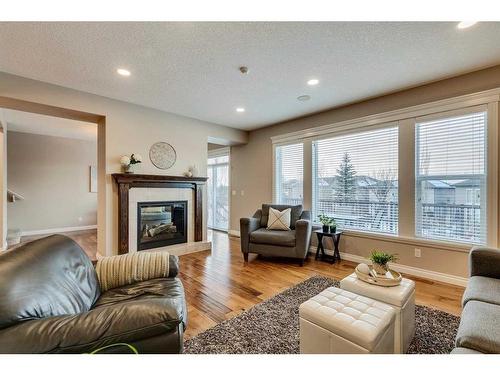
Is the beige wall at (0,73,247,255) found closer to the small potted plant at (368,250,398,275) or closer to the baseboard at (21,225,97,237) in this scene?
the small potted plant at (368,250,398,275)

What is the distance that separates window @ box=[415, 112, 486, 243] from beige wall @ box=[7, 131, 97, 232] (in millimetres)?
7612

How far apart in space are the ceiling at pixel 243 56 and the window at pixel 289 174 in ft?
4.36

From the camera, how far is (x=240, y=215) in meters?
5.49

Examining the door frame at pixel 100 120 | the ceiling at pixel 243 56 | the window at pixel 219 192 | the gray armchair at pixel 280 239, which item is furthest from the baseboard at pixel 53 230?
the gray armchair at pixel 280 239

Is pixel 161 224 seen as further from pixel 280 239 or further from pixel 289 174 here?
pixel 289 174

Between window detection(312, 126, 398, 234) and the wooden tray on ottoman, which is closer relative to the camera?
the wooden tray on ottoman

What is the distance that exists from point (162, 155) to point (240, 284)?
98.9 inches

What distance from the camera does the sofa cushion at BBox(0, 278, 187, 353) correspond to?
2.52ft

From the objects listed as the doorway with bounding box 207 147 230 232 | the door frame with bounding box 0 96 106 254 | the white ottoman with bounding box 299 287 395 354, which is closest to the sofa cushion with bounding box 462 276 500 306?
the white ottoman with bounding box 299 287 395 354

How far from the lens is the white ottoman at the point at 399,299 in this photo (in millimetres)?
1422

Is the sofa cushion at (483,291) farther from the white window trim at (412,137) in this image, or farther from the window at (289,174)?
the window at (289,174)

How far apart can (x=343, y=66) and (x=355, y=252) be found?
266 centimetres

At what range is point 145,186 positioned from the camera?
12.0ft
